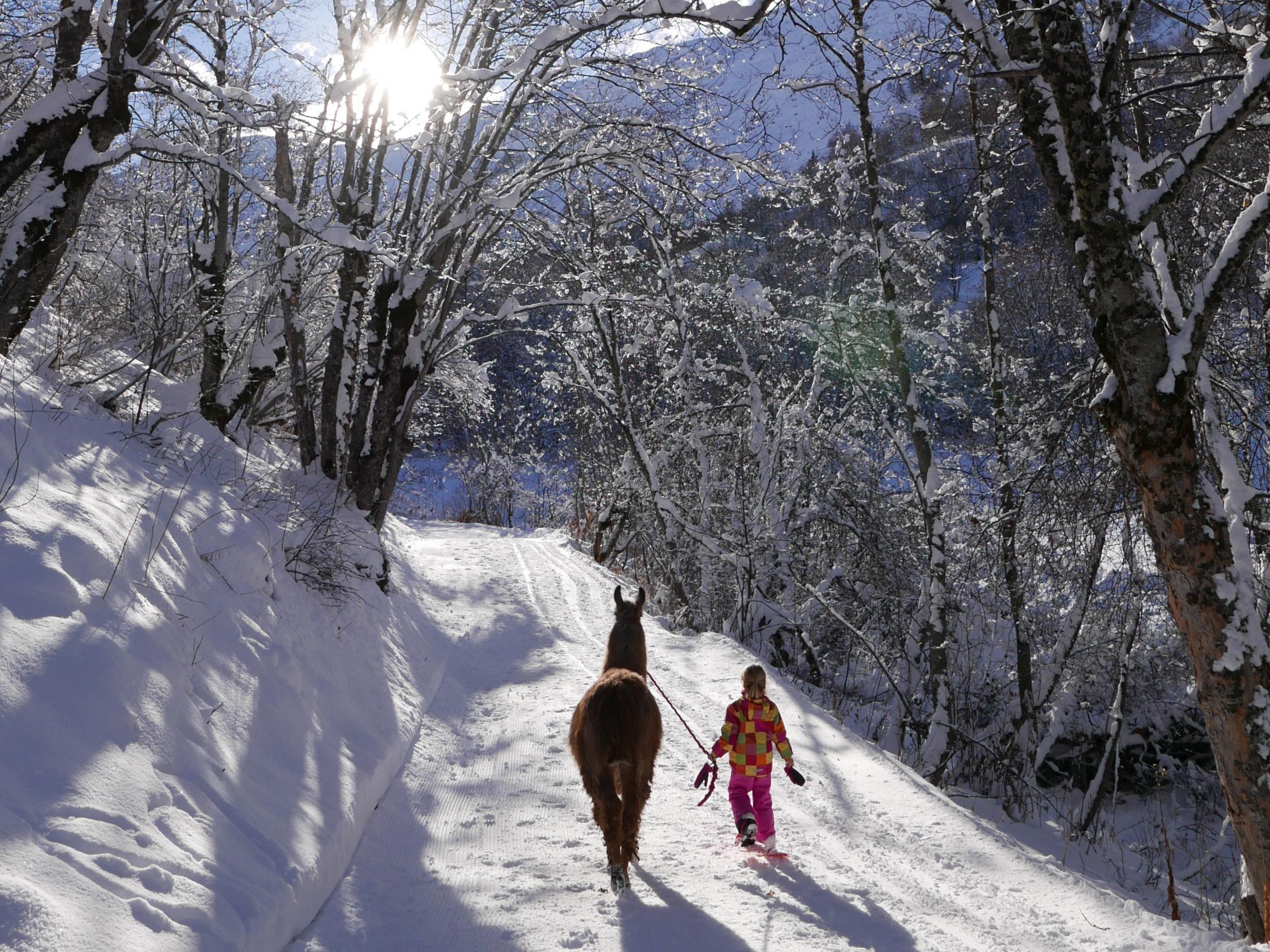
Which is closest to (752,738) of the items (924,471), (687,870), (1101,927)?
(687,870)

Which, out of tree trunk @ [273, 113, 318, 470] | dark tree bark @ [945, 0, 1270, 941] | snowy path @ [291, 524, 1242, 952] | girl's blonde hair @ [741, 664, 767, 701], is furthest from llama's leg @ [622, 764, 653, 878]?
tree trunk @ [273, 113, 318, 470]

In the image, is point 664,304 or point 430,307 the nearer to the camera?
point 664,304

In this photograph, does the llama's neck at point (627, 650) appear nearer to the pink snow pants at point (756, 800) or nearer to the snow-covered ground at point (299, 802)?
the snow-covered ground at point (299, 802)

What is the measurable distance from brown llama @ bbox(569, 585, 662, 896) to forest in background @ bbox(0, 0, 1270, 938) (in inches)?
115

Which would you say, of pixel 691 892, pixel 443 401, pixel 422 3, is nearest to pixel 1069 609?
pixel 691 892

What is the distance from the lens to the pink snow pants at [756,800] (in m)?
4.96

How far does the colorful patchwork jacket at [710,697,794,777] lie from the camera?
501 centimetres

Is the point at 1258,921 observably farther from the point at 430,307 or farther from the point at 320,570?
the point at 430,307

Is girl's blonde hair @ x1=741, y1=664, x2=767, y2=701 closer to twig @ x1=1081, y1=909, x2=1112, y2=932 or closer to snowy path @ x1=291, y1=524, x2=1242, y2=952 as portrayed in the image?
snowy path @ x1=291, y1=524, x2=1242, y2=952

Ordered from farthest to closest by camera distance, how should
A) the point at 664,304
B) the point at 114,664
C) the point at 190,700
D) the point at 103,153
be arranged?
the point at 664,304
the point at 103,153
the point at 190,700
the point at 114,664

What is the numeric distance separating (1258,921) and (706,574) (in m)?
11.9

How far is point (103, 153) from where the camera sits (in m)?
6.54

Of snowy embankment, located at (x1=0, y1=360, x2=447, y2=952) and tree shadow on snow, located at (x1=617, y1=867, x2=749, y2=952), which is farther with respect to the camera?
tree shadow on snow, located at (x1=617, y1=867, x2=749, y2=952)

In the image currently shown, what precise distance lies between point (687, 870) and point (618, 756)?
0.87m
